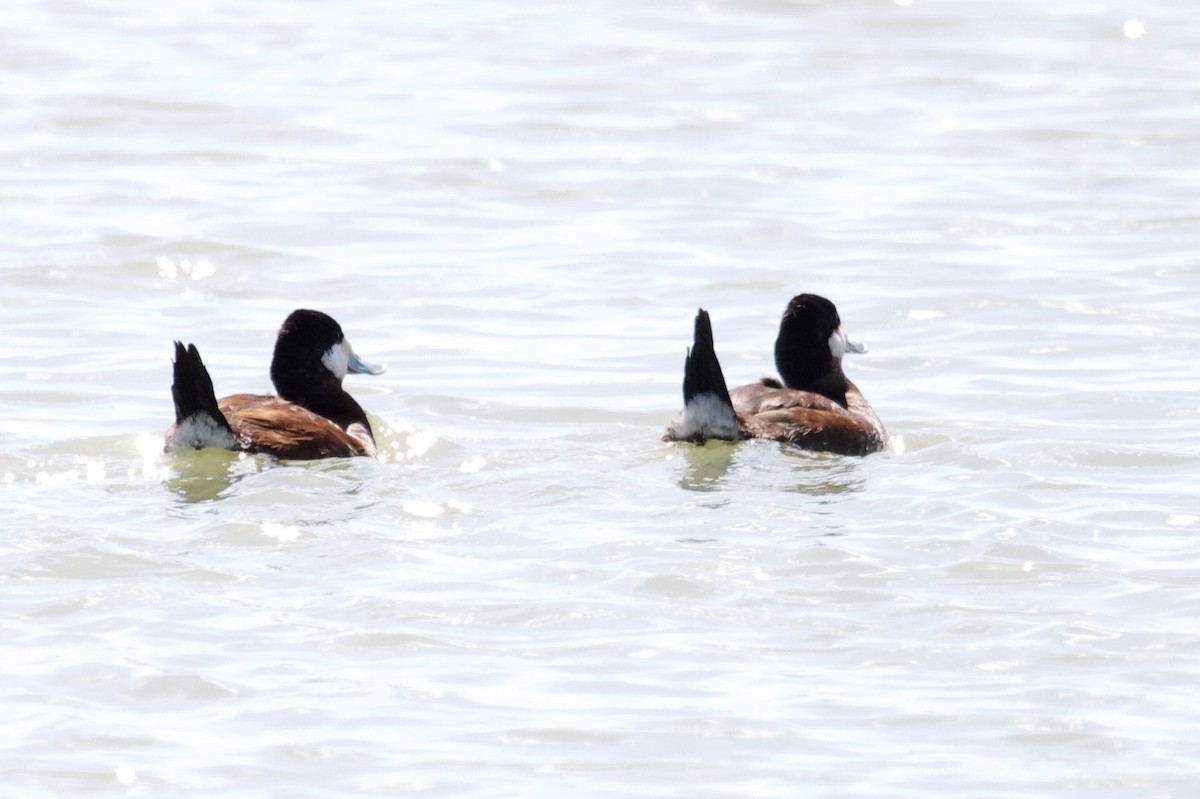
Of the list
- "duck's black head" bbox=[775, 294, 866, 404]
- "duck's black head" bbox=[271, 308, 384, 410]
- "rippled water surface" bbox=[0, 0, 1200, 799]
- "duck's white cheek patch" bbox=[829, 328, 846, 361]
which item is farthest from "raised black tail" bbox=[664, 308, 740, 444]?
"duck's black head" bbox=[271, 308, 384, 410]

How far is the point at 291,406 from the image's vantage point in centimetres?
986

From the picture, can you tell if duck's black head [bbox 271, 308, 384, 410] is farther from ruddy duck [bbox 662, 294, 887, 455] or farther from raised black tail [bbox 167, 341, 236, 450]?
ruddy duck [bbox 662, 294, 887, 455]

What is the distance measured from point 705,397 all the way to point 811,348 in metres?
1.31

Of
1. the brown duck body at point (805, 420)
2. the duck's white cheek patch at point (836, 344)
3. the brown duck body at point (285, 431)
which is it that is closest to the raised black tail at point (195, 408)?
the brown duck body at point (285, 431)

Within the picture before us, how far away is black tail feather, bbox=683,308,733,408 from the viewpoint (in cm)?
948

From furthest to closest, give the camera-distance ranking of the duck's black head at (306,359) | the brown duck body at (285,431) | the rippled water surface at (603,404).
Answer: the duck's black head at (306,359) → the brown duck body at (285,431) → the rippled water surface at (603,404)

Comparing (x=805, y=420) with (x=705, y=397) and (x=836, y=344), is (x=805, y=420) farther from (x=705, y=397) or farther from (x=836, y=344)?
(x=836, y=344)

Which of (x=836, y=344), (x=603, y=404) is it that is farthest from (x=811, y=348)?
(x=603, y=404)

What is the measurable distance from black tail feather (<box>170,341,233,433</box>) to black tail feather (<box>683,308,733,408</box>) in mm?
1959

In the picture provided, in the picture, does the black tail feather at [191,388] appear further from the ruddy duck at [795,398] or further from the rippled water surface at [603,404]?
the ruddy duck at [795,398]

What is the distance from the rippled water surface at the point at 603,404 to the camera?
6523 millimetres

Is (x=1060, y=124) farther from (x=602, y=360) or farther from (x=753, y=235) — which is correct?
(x=602, y=360)

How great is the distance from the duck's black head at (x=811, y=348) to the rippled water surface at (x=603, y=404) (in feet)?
1.80

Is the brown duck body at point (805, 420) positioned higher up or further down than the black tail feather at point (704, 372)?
further down
